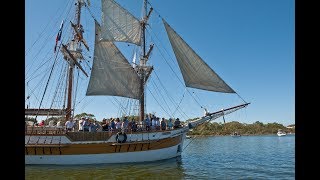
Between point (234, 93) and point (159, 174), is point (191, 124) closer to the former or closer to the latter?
point (234, 93)

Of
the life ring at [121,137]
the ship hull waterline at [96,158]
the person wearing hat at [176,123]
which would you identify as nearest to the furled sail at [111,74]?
the person wearing hat at [176,123]

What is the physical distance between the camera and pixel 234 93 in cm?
2517

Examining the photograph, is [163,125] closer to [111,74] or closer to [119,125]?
[119,125]

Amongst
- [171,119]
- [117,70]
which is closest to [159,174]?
[171,119]

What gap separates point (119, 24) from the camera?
31797mm

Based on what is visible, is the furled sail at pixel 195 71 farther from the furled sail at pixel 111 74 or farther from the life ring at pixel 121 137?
the life ring at pixel 121 137
